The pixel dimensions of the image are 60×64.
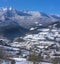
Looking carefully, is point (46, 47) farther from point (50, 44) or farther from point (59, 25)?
point (59, 25)

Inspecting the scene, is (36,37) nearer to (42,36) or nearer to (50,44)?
(42,36)

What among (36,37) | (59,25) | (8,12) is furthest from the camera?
(8,12)

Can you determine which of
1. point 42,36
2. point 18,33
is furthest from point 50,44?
point 18,33

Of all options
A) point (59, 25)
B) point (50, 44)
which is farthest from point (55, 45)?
point (59, 25)

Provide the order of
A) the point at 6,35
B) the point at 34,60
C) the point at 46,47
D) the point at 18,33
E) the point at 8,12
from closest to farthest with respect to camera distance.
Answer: the point at 34,60 → the point at 46,47 → the point at 6,35 → the point at 18,33 → the point at 8,12

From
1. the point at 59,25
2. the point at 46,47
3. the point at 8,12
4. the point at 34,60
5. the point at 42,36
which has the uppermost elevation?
the point at 8,12

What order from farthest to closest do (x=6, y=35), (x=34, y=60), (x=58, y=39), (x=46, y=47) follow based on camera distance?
(x=6, y=35), (x=58, y=39), (x=46, y=47), (x=34, y=60)

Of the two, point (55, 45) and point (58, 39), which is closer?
point (55, 45)

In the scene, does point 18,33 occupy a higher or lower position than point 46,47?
higher

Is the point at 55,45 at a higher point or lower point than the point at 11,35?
lower
